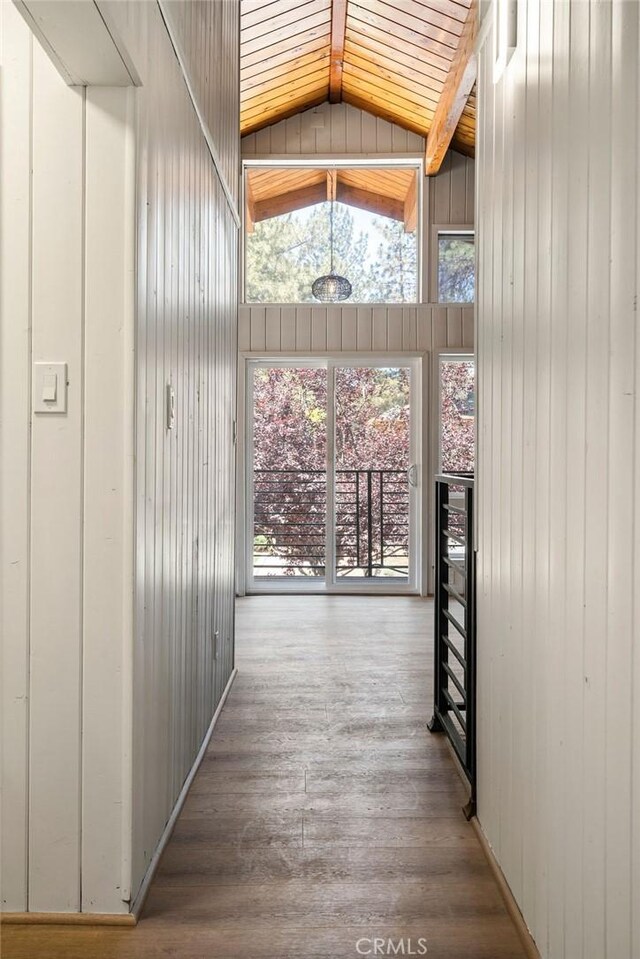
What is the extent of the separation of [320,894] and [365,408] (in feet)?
15.2

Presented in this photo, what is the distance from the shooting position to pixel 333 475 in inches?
240

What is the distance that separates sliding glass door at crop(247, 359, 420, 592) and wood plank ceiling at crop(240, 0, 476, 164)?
1998 mm

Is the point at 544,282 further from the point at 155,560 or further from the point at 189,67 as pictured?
the point at 189,67

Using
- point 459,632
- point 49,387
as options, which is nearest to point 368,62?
point 459,632

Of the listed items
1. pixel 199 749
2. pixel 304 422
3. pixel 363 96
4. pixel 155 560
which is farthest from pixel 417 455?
pixel 155 560

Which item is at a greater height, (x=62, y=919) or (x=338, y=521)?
(x=338, y=521)

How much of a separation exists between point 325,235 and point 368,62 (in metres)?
1.34

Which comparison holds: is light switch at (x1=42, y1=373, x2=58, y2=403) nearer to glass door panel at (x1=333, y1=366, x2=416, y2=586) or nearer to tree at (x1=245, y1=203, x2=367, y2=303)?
glass door panel at (x1=333, y1=366, x2=416, y2=586)

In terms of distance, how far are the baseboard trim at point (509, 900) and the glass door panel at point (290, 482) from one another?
13.1 ft

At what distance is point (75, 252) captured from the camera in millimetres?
1674

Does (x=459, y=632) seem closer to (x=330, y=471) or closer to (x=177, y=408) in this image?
(x=177, y=408)

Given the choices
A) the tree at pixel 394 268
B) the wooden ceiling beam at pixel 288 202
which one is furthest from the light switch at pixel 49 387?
the wooden ceiling beam at pixel 288 202

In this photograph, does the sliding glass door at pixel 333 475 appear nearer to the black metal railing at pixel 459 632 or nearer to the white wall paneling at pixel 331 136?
the white wall paneling at pixel 331 136

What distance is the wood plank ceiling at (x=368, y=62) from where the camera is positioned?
474 centimetres
